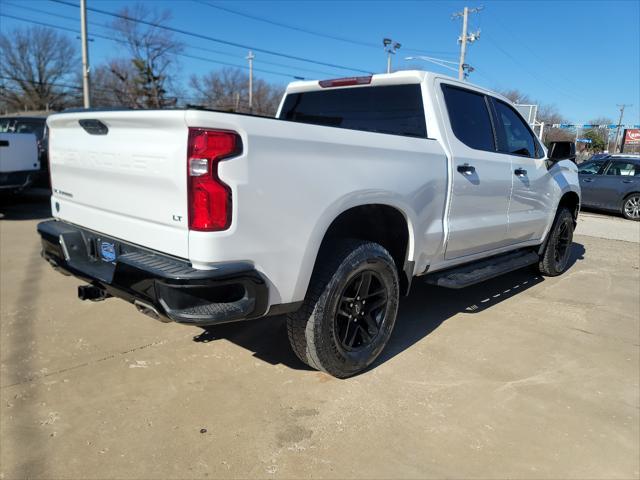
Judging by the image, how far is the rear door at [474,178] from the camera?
382 cm

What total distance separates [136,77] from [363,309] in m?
55.7

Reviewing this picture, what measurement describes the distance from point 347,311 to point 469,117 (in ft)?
6.84

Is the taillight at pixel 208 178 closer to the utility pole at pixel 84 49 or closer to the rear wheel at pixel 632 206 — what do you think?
the rear wheel at pixel 632 206

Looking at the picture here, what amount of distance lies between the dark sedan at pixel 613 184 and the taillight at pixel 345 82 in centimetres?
1195

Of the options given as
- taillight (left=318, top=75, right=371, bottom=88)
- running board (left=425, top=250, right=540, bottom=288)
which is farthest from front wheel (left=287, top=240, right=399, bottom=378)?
taillight (left=318, top=75, right=371, bottom=88)

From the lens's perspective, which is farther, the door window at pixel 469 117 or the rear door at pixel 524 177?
the rear door at pixel 524 177

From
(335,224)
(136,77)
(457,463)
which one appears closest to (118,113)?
(335,224)

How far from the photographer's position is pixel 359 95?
165 inches

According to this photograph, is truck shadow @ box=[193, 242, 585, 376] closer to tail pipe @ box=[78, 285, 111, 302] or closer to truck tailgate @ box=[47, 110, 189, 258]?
tail pipe @ box=[78, 285, 111, 302]

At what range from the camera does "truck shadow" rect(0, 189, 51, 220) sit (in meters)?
9.10

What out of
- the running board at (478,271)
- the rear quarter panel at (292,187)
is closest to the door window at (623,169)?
the running board at (478,271)

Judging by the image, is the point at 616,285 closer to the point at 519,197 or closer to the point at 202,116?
the point at 519,197

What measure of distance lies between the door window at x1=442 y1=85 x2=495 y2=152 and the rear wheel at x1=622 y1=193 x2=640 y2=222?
1103cm

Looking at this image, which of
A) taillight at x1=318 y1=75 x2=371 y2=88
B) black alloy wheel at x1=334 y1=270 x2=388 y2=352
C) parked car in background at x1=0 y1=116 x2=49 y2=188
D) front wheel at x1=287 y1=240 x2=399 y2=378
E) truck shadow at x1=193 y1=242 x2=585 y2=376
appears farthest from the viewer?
parked car in background at x1=0 y1=116 x2=49 y2=188
